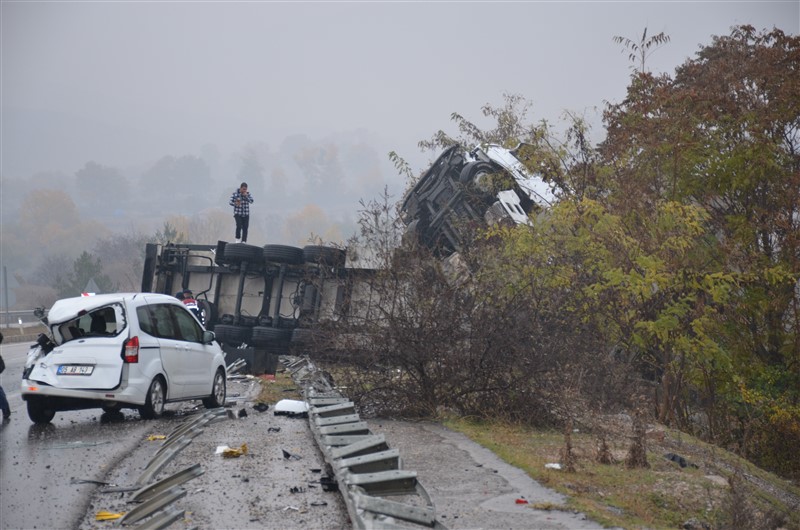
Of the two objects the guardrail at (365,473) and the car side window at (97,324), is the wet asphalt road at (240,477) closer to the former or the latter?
the guardrail at (365,473)

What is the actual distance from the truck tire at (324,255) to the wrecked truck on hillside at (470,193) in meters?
1.80

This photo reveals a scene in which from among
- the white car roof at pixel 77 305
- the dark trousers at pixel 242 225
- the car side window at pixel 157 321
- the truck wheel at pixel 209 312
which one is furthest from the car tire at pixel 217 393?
the dark trousers at pixel 242 225

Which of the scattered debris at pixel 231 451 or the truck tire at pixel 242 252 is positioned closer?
the scattered debris at pixel 231 451

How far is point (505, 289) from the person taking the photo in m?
13.7

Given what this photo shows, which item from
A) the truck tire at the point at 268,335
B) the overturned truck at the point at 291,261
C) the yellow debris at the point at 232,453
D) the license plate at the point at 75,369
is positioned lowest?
the yellow debris at the point at 232,453

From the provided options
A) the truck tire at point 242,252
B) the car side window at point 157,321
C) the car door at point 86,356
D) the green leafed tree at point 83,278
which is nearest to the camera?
the car door at point 86,356

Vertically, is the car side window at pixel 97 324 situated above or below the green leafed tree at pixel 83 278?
below

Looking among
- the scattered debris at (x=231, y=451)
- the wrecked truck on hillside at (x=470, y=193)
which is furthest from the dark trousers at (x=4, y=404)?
the wrecked truck on hillside at (x=470, y=193)

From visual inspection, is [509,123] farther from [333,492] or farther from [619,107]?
[333,492]

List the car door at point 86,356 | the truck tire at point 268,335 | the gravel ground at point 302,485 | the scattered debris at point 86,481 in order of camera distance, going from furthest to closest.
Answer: the truck tire at point 268,335 < the car door at point 86,356 < the scattered debris at point 86,481 < the gravel ground at point 302,485

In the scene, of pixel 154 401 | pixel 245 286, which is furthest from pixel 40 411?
pixel 245 286

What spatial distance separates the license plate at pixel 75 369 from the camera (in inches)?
467

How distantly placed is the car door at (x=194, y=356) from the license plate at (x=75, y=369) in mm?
1714

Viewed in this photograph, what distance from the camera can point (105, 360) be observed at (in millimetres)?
11938
